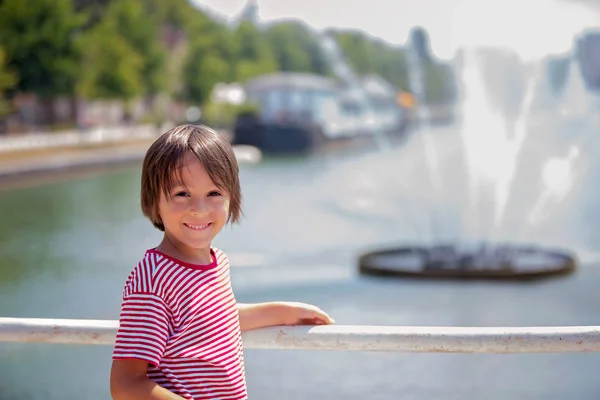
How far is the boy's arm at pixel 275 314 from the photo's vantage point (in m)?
1.88

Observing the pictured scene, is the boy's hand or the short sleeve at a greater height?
the boy's hand

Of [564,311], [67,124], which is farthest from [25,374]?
[67,124]

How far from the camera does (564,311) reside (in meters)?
9.20

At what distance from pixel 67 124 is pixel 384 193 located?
19.5 m

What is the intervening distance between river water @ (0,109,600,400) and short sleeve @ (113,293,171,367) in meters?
5.13

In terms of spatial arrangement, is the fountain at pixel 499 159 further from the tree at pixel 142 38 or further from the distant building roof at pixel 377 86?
the distant building roof at pixel 377 86

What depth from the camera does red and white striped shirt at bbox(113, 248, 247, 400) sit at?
1511mm

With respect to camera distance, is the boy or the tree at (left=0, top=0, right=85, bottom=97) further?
the tree at (left=0, top=0, right=85, bottom=97)

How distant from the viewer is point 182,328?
1568mm

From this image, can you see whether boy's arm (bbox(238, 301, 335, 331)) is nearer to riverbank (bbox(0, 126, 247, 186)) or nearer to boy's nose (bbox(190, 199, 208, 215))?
boy's nose (bbox(190, 199, 208, 215))

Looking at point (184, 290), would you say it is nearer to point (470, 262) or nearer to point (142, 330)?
point (142, 330)

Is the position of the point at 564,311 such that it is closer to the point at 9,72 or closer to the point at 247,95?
the point at 9,72

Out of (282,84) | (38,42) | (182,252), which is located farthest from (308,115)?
(182,252)

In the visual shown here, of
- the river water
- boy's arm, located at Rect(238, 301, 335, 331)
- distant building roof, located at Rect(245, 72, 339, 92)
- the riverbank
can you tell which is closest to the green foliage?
distant building roof, located at Rect(245, 72, 339, 92)
